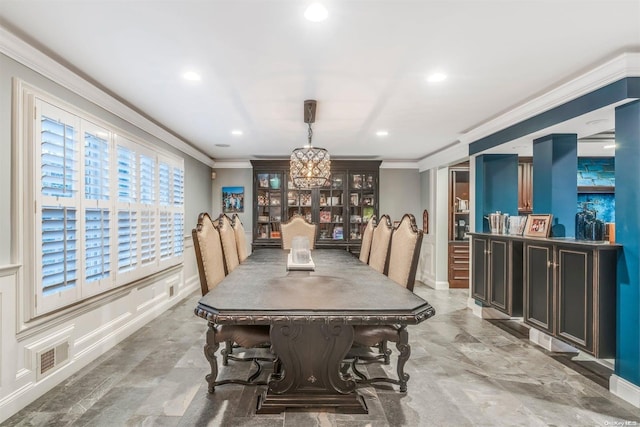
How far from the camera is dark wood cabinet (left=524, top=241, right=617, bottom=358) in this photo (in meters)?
2.62

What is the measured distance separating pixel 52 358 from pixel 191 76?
7.56 ft

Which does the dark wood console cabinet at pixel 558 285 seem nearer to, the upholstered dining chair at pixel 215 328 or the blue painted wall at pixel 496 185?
the blue painted wall at pixel 496 185

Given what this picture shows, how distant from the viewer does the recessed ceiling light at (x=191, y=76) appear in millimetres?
2752

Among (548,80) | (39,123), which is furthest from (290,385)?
(548,80)

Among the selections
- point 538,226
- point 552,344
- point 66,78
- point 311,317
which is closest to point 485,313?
point 552,344

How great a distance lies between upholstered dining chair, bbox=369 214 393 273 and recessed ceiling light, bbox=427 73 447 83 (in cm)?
130

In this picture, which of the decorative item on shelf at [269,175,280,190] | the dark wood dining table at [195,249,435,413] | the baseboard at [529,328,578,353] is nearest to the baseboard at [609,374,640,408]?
the baseboard at [529,328,578,353]

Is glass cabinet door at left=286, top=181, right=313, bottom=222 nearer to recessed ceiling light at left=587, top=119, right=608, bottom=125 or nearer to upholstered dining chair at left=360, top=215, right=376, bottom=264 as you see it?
upholstered dining chair at left=360, top=215, right=376, bottom=264

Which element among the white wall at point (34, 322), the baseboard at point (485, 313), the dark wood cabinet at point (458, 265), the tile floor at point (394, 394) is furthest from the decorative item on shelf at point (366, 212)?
the white wall at point (34, 322)

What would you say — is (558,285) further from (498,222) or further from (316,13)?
(316,13)

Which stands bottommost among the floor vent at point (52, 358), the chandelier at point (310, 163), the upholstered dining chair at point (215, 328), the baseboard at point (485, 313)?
the baseboard at point (485, 313)

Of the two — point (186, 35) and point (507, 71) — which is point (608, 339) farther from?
point (186, 35)

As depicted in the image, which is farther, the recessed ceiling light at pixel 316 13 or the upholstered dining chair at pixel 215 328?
the upholstered dining chair at pixel 215 328

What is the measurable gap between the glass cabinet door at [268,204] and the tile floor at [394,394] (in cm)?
337
